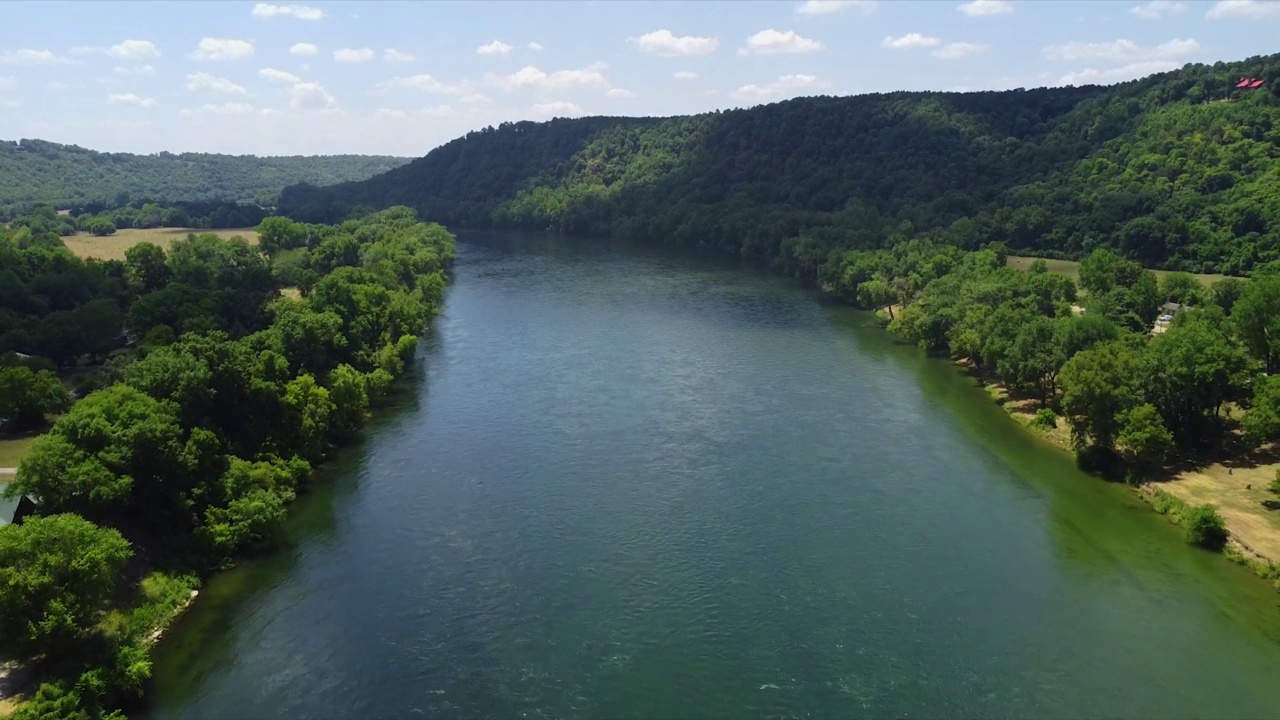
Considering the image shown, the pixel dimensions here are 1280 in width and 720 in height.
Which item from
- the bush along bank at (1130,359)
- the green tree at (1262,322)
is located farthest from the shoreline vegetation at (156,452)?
the green tree at (1262,322)

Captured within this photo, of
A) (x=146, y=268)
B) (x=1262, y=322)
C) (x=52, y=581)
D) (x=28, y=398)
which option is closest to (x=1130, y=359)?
(x=1262, y=322)

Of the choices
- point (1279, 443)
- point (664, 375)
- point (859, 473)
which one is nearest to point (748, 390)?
point (664, 375)

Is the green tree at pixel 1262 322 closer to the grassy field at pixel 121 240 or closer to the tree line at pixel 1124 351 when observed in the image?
the tree line at pixel 1124 351

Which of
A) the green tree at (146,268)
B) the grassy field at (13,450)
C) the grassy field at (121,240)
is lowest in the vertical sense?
the grassy field at (13,450)

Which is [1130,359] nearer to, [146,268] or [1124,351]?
[1124,351]

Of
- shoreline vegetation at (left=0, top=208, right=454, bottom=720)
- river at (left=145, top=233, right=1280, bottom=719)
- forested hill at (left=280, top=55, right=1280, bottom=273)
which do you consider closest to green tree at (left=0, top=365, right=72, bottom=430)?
shoreline vegetation at (left=0, top=208, right=454, bottom=720)

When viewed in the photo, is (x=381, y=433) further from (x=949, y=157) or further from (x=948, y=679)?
(x=949, y=157)

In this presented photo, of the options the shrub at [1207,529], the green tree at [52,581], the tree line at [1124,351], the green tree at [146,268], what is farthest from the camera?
the green tree at [146,268]
